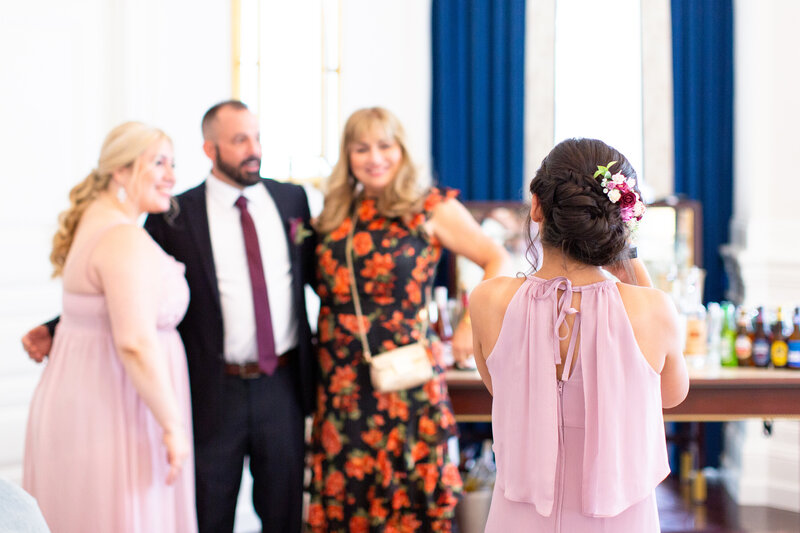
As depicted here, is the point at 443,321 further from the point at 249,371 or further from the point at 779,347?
the point at 779,347

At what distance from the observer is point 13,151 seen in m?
3.49

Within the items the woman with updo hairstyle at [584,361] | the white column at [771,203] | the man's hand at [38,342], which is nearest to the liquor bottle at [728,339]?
the white column at [771,203]

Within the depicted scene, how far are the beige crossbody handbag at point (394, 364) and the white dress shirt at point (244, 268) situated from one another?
0.21 m

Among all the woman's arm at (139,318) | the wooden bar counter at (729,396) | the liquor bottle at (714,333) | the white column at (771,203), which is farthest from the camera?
the white column at (771,203)

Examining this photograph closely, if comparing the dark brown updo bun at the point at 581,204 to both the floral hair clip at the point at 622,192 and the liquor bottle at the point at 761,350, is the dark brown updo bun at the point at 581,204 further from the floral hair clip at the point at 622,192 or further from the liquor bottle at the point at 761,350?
Result: the liquor bottle at the point at 761,350

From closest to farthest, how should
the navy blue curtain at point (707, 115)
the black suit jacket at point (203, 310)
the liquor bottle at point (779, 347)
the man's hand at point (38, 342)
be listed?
1. the man's hand at point (38, 342)
2. the black suit jacket at point (203, 310)
3. the liquor bottle at point (779, 347)
4. the navy blue curtain at point (707, 115)

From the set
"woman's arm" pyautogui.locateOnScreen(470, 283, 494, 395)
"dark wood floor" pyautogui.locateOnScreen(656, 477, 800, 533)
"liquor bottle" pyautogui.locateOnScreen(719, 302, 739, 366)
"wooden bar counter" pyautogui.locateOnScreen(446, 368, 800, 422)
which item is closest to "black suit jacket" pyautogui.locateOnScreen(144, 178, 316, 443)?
"wooden bar counter" pyautogui.locateOnScreen(446, 368, 800, 422)

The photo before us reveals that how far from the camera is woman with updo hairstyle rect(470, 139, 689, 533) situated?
1.71 m

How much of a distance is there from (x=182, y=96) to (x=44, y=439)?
6.37ft

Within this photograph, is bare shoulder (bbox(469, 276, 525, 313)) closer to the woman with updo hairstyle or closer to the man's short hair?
the woman with updo hairstyle

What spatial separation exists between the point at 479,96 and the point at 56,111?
205 centimetres

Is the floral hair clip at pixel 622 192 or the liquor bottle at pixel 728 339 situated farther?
the liquor bottle at pixel 728 339

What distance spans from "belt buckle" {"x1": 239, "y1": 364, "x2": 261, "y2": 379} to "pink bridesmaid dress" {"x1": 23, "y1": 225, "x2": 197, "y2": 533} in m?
0.38

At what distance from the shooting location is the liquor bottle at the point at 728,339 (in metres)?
3.50
